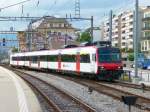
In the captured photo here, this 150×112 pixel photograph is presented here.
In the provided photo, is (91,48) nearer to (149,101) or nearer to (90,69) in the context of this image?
(90,69)

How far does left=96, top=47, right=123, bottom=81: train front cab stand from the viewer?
1639 inches

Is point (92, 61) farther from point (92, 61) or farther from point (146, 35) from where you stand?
point (146, 35)

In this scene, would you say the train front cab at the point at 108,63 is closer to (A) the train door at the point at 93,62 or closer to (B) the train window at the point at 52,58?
(A) the train door at the point at 93,62

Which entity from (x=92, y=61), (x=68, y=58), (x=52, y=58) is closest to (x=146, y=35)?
(x=52, y=58)

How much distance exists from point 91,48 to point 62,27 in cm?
10875

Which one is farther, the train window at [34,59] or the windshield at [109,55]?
the train window at [34,59]

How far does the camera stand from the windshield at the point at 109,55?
138 ft

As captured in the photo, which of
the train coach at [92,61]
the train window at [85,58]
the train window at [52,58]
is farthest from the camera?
the train window at [52,58]

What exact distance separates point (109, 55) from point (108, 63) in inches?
27.2

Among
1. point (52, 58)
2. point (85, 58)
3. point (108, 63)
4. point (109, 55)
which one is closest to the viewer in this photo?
point (108, 63)

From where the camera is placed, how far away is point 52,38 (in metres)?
117

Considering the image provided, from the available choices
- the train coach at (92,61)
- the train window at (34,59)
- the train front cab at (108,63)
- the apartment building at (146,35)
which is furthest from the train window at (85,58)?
the apartment building at (146,35)

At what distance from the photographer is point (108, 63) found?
4219cm

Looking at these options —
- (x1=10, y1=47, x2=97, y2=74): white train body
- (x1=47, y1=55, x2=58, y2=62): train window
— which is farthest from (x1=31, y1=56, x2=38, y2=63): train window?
(x1=47, y1=55, x2=58, y2=62): train window
